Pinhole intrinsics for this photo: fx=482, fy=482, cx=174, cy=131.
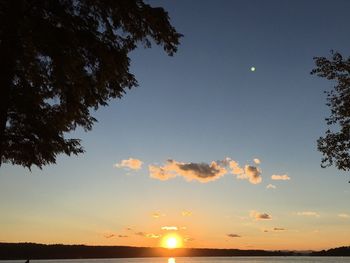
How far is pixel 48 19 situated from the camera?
1314 cm

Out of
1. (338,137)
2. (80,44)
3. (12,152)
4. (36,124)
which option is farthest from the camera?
(338,137)

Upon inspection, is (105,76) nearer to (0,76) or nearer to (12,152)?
(0,76)

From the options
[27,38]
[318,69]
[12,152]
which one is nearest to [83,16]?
[27,38]

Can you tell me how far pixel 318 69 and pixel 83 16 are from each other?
41.6 ft

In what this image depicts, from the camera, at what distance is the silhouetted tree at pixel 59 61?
42.2 feet

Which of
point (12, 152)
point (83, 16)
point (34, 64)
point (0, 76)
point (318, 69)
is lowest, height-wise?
point (12, 152)

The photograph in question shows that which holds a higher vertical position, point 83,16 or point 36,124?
point 83,16

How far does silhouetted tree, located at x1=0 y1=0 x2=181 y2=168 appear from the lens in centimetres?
1287

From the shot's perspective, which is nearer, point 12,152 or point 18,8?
point 18,8

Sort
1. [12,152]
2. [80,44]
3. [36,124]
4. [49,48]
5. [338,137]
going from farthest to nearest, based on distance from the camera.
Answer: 1. [338,137]
2. [12,152]
3. [36,124]
4. [80,44]
5. [49,48]

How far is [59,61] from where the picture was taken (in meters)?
12.8

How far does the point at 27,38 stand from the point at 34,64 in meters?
1.38

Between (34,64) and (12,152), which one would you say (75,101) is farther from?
(12,152)

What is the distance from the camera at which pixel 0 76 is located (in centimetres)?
1291
